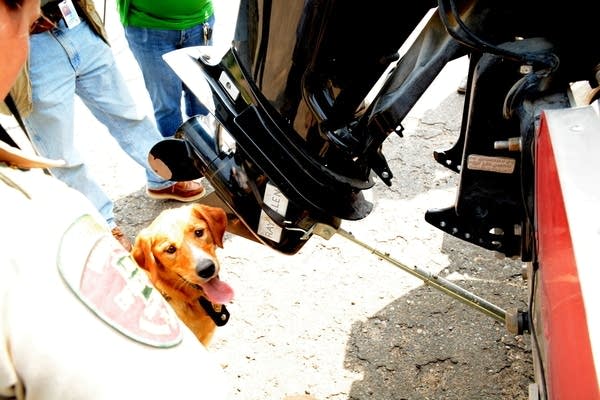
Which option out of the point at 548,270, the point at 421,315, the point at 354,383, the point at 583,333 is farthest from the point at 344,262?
the point at 583,333

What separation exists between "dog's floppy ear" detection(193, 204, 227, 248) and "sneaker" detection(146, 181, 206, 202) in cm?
113

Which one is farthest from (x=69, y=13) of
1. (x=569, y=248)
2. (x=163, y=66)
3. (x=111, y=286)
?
(x=569, y=248)

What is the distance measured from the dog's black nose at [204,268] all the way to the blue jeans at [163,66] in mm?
960

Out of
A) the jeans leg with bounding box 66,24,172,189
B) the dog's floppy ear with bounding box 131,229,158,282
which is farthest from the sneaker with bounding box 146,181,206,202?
the dog's floppy ear with bounding box 131,229,158,282

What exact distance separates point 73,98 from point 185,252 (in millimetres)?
1050

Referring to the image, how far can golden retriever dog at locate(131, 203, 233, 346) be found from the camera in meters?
2.10

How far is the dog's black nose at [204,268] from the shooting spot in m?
2.12

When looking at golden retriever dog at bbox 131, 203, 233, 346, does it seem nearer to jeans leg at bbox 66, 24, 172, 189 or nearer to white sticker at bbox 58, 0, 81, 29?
jeans leg at bbox 66, 24, 172, 189

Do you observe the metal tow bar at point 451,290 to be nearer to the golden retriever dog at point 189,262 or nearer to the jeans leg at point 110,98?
the golden retriever dog at point 189,262

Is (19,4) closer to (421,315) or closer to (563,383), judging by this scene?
(563,383)

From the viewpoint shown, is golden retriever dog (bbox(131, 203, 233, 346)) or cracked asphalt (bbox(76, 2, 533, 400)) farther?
cracked asphalt (bbox(76, 2, 533, 400))

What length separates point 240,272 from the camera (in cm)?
283

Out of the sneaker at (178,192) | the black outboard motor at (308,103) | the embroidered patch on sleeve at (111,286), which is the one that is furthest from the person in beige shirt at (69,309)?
the sneaker at (178,192)

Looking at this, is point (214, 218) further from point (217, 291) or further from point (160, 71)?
point (160, 71)
